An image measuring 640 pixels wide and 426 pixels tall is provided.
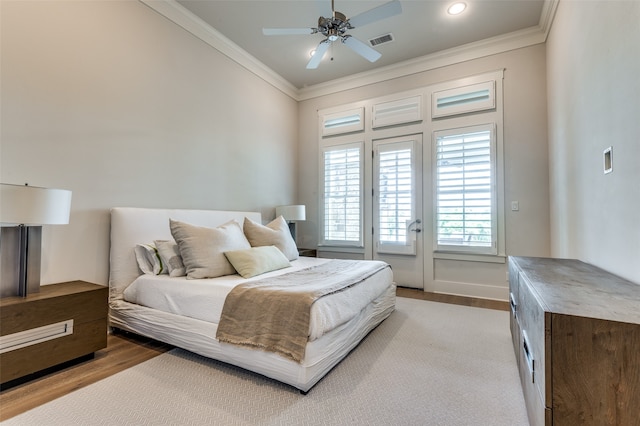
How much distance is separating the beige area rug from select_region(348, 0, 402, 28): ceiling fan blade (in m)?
2.68

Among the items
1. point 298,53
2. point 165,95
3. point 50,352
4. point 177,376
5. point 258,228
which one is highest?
point 298,53

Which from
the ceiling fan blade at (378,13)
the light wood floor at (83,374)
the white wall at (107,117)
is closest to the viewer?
the light wood floor at (83,374)

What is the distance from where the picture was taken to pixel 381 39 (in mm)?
3709

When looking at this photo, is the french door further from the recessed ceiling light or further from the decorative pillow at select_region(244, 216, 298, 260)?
the decorative pillow at select_region(244, 216, 298, 260)

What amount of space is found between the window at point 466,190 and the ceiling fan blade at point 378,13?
6.92 feet

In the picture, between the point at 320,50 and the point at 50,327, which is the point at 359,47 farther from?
the point at 50,327

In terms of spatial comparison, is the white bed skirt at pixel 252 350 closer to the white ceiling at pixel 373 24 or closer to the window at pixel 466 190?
the window at pixel 466 190

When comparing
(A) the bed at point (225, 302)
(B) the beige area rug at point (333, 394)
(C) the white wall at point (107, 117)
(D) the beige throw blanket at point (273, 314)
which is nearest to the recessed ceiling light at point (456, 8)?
(C) the white wall at point (107, 117)

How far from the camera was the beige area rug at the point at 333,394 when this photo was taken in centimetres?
150

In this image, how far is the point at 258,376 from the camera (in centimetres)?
190

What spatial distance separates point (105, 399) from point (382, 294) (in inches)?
86.2

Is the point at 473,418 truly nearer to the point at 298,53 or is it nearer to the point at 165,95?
the point at 165,95

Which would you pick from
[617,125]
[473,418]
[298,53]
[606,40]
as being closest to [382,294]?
[473,418]

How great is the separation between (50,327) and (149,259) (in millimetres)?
857
